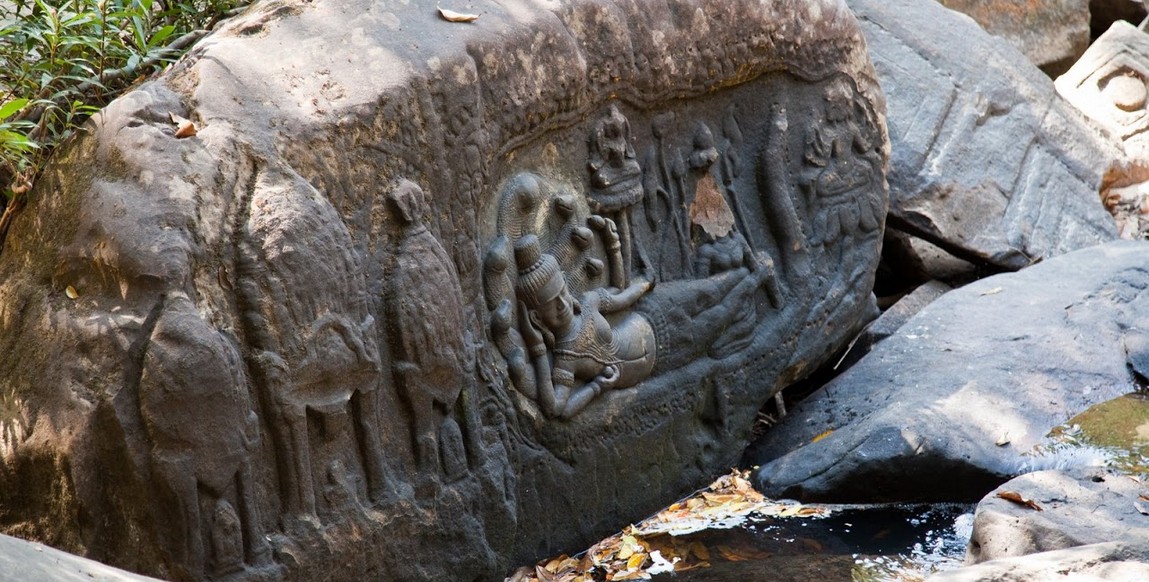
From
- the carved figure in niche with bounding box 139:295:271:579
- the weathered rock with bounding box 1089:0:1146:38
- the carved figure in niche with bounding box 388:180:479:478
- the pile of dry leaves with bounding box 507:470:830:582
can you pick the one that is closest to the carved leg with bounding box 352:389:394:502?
the carved figure in niche with bounding box 388:180:479:478

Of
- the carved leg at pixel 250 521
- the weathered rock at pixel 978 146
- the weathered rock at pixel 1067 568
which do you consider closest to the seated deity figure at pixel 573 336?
the carved leg at pixel 250 521

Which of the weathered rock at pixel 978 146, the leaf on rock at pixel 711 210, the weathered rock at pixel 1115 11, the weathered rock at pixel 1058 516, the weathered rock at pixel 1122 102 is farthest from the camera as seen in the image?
the weathered rock at pixel 1115 11

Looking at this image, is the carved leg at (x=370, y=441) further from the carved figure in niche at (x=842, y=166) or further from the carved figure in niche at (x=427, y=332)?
the carved figure in niche at (x=842, y=166)

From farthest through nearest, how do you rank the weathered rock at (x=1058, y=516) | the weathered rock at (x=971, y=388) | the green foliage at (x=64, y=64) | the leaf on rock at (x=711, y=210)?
the leaf on rock at (x=711, y=210) → the weathered rock at (x=971, y=388) → the weathered rock at (x=1058, y=516) → the green foliage at (x=64, y=64)

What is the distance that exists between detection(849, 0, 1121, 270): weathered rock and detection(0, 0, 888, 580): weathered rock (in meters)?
1.57

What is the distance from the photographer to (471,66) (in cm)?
355

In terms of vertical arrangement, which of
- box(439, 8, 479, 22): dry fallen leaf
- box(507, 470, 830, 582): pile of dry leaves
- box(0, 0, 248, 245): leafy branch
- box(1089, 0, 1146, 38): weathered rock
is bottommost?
box(507, 470, 830, 582): pile of dry leaves

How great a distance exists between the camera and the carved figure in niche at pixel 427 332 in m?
3.36

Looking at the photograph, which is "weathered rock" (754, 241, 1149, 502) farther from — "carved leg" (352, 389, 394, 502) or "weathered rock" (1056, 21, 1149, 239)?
"carved leg" (352, 389, 394, 502)

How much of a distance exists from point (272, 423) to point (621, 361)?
137 cm

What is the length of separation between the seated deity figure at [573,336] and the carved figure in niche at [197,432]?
3.52 ft

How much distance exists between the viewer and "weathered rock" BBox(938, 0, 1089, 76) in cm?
843

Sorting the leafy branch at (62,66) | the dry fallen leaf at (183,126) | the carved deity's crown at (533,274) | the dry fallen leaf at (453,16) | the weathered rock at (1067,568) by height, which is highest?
the dry fallen leaf at (453,16)

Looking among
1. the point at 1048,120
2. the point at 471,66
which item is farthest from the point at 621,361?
the point at 1048,120
